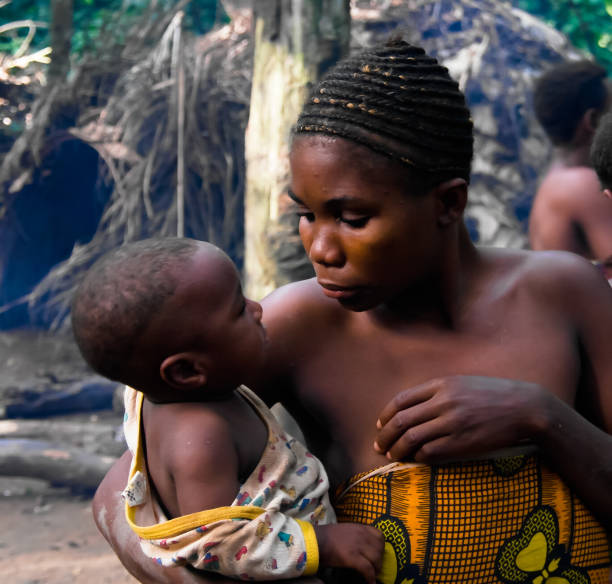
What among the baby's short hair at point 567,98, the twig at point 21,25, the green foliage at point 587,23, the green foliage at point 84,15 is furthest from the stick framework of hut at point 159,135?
the green foliage at point 587,23

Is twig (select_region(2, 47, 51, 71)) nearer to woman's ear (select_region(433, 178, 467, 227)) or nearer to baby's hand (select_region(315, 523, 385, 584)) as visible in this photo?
woman's ear (select_region(433, 178, 467, 227))

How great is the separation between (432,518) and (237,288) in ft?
2.02

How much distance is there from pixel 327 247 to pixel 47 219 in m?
6.24

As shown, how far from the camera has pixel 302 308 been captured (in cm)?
186

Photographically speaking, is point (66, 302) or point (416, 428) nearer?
point (416, 428)

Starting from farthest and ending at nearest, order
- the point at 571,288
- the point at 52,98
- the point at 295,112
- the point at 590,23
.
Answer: the point at 590,23
the point at 52,98
the point at 295,112
the point at 571,288

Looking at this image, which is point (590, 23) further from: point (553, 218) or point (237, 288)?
point (237, 288)

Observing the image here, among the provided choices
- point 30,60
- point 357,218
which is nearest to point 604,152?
point 357,218

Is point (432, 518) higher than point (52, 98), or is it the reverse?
point (432, 518)

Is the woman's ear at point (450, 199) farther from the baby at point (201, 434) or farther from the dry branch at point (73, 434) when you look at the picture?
the dry branch at point (73, 434)

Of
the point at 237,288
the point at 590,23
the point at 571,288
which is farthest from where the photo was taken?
the point at 590,23

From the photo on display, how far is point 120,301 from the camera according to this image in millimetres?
1560

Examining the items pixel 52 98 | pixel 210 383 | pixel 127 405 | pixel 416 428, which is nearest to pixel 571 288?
pixel 416 428

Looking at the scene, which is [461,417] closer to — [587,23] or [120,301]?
[120,301]
